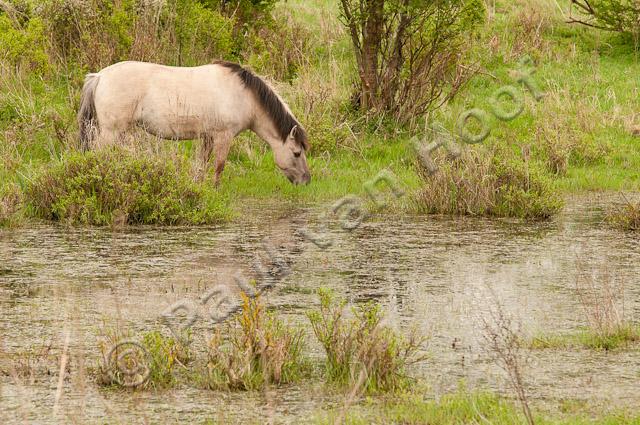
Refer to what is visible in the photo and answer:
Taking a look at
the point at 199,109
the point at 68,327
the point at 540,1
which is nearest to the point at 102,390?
the point at 68,327

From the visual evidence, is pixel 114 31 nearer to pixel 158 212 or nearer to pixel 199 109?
pixel 199 109

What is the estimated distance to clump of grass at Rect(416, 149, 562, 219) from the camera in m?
10.8

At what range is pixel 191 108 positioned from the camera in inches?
462

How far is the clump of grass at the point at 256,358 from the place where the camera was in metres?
5.44

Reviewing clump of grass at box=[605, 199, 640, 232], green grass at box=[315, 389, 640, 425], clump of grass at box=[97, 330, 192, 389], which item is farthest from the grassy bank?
green grass at box=[315, 389, 640, 425]

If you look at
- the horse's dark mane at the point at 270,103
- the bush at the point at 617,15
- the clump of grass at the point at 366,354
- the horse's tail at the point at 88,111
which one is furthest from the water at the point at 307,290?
the bush at the point at 617,15

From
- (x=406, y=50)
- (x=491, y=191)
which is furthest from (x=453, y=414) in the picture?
(x=406, y=50)

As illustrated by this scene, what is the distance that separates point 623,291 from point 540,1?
46.3 feet

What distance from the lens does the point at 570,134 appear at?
13742mm

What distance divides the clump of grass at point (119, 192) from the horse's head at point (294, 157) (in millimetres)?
1846

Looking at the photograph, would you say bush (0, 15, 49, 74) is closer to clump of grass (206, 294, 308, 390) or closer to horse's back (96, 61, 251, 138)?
horse's back (96, 61, 251, 138)

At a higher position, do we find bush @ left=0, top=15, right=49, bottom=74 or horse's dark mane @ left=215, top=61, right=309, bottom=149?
bush @ left=0, top=15, right=49, bottom=74

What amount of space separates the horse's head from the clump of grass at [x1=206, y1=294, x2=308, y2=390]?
6.57m

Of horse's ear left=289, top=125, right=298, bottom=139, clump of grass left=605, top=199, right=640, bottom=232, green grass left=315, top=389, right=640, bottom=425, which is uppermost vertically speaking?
horse's ear left=289, top=125, right=298, bottom=139
